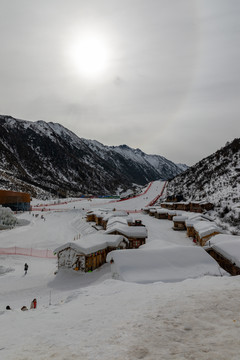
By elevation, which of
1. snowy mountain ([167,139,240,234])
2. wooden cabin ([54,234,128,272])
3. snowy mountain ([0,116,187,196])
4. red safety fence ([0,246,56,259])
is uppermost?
snowy mountain ([0,116,187,196])

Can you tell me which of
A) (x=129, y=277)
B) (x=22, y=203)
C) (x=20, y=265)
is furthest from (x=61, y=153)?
(x=129, y=277)

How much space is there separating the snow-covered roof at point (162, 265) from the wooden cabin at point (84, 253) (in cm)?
376

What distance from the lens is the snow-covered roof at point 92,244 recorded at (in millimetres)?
18406

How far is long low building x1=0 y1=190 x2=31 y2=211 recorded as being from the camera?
179 feet

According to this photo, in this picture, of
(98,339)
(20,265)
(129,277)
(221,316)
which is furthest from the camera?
(20,265)

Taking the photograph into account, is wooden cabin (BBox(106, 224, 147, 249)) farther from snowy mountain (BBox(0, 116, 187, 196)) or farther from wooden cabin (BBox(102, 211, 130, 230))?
snowy mountain (BBox(0, 116, 187, 196))

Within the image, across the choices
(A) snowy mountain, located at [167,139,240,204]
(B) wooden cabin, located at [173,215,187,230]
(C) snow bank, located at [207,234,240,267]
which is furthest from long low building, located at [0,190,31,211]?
(C) snow bank, located at [207,234,240,267]

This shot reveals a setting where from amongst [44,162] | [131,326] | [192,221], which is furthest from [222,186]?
[44,162]

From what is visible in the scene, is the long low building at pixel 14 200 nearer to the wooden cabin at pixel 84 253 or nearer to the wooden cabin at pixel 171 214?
the wooden cabin at pixel 171 214

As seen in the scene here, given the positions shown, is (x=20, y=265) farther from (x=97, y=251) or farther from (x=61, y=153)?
(x=61, y=153)

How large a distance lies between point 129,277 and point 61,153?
565 ft

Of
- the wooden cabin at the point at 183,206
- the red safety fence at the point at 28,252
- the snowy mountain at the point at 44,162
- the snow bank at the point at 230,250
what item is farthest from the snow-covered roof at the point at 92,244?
the snowy mountain at the point at 44,162

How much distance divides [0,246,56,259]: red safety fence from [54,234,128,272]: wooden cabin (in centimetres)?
702

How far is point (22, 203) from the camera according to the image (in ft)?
194
